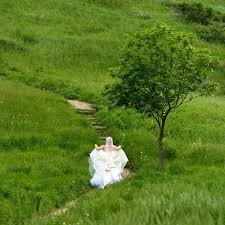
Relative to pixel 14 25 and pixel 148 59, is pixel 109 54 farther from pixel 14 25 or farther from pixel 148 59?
pixel 148 59

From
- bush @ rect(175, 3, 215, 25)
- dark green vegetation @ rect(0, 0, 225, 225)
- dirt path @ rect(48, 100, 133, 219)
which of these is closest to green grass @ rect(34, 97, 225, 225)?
dark green vegetation @ rect(0, 0, 225, 225)

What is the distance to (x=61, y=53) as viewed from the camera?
4256 cm

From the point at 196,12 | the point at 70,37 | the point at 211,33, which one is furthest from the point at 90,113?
the point at 196,12

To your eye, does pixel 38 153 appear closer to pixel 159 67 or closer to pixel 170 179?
pixel 159 67

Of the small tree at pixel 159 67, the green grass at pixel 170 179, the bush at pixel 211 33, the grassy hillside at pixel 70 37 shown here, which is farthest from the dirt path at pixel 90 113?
the bush at pixel 211 33

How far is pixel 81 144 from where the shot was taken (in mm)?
21375

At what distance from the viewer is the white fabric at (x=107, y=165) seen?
17930 mm

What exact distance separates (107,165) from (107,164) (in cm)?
4

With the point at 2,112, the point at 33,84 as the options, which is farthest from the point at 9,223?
the point at 33,84

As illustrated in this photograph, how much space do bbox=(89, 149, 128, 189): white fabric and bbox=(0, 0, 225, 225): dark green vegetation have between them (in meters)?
0.38

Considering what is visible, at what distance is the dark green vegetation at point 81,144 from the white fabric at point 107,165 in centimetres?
38

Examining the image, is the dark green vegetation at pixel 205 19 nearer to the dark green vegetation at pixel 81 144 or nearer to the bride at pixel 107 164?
the dark green vegetation at pixel 81 144

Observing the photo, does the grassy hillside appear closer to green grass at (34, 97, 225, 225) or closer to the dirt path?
the dirt path

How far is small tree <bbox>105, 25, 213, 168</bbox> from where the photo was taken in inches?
724
